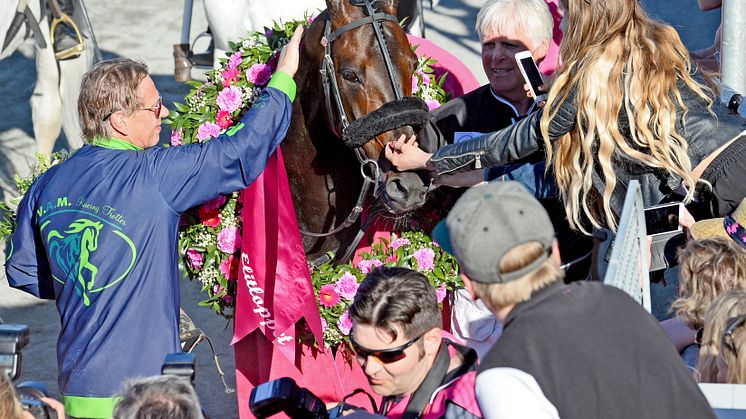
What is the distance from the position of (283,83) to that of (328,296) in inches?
38.0

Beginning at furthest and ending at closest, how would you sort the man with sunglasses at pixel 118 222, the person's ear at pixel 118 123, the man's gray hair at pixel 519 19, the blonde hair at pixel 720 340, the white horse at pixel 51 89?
the white horse at pixel 51 89
the man's gray hair at pixel 519 19
the person's ear at pixel 118 123
the man with sunglasses at pixel 118 222
the blonde hair at pixel 720 340

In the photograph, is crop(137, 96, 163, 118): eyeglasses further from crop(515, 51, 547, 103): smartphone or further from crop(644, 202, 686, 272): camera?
crop(644, 202, 686, 272): camera

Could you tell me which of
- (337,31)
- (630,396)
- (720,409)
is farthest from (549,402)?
(337,31)

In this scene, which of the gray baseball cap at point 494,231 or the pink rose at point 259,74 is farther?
the pink rose at point 259,74

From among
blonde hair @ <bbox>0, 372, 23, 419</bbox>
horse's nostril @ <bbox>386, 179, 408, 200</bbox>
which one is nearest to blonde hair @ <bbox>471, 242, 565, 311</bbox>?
blonde hair @ <bbox>0, 372, 23, 419</bbox>

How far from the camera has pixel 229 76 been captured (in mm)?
4660

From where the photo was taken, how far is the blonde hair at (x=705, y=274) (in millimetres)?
3301

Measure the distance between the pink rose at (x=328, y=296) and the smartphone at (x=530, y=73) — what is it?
1170 mm

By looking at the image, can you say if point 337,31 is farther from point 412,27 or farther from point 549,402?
point 412,27

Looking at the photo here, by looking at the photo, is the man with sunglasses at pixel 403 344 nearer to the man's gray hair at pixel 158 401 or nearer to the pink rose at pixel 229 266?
the man's gray hair at pixel 158 401

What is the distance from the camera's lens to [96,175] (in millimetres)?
3629

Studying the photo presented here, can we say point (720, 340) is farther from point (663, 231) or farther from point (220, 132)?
point (220, 132)

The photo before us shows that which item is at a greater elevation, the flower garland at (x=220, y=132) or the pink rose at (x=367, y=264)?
the flower garland at (x=220, y=132)

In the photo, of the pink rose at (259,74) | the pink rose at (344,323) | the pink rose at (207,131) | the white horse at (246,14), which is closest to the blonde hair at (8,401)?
the pink rose at (344,323)
